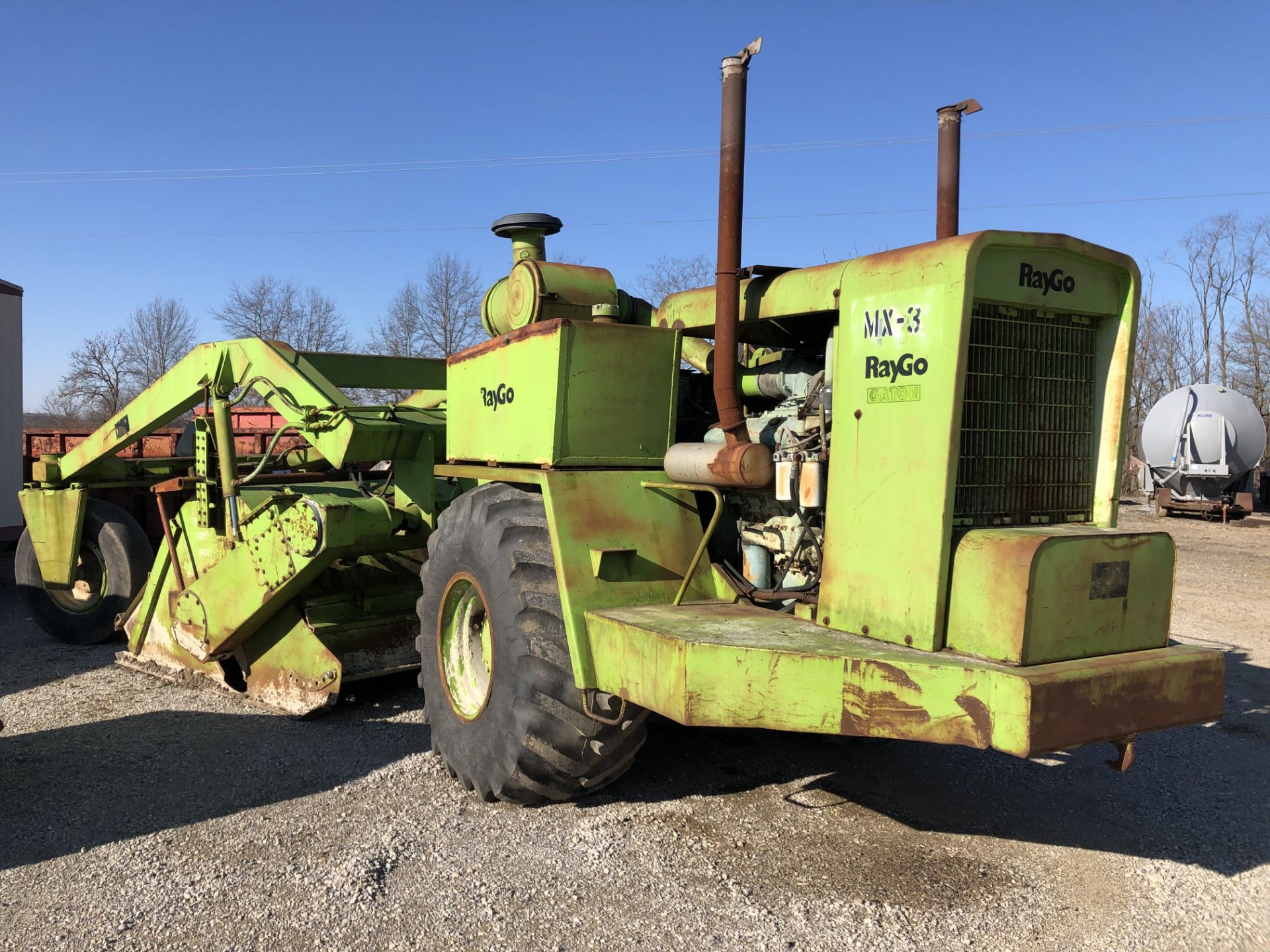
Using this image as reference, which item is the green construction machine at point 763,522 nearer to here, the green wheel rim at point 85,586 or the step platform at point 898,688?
the step platform at point 898,688

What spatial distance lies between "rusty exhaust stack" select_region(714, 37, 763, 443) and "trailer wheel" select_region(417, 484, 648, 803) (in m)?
1.17

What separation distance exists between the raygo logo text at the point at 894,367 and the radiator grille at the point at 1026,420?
21 cm

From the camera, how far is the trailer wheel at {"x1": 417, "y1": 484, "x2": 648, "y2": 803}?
4129 mm

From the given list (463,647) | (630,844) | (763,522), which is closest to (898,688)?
(763,522)

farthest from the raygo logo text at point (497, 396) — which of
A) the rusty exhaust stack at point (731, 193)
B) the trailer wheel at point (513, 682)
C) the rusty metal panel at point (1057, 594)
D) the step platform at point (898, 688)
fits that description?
the rusty metal panel at point (1057, 594)

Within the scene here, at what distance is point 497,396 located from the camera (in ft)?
16.5

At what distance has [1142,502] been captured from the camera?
25.8 metres

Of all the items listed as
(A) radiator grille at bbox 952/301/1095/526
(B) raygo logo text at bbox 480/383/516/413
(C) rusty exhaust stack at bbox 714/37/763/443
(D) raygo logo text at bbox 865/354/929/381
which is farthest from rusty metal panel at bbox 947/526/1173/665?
(B) raygo logo text at bbox 480/383/516/413

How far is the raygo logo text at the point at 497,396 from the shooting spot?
489 cm

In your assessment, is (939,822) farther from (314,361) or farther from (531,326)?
(314,361)

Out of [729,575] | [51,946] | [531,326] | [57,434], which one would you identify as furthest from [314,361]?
[57,434]

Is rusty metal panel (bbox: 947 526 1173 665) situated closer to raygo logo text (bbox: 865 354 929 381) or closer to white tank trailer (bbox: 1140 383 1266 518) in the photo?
raygo logo text (bbox: 865 354 929 381)

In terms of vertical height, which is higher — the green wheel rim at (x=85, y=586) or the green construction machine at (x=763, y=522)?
the green construction machine at (x=763, y=522)

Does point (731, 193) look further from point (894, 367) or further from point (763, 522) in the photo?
point (763, 522)
